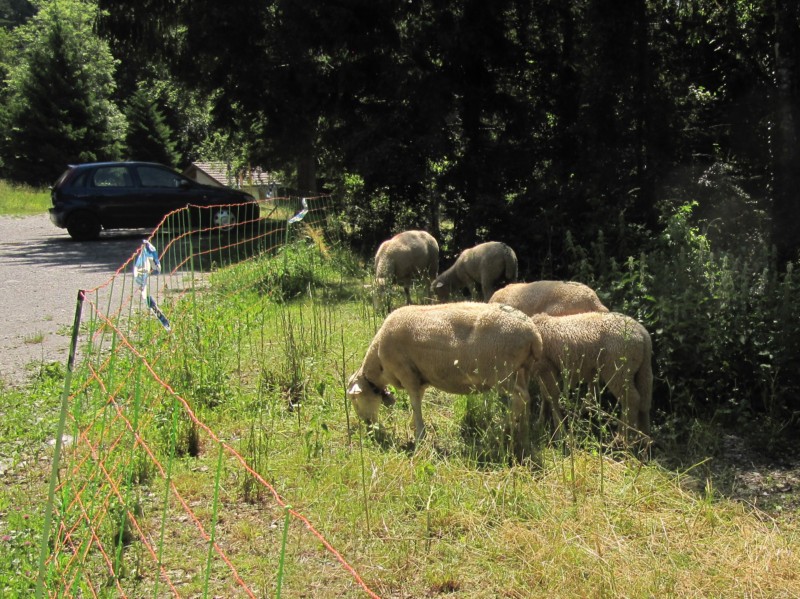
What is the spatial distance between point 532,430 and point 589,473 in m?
0.86

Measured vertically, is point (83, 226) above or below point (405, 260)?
below

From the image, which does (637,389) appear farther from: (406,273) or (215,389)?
(406,273)

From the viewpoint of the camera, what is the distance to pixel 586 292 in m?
8.19

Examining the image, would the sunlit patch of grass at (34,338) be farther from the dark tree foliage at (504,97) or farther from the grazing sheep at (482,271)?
the dark tree foliage at (504,97)

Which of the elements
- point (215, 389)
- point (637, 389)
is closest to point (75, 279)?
point (215, 389)

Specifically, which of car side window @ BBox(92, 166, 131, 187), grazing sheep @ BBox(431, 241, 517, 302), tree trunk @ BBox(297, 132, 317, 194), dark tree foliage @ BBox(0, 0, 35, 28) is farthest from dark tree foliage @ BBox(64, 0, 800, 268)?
dark tree foliage @ BBox(0, 0, 35, 28)

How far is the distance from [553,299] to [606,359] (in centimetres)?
135

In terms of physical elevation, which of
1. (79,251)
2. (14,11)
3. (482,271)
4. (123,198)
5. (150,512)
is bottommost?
(150,512)

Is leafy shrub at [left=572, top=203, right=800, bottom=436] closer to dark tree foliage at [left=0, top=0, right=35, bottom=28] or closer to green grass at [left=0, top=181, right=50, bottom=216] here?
green grass at [left=0, top=181, right=50, bottom=216]

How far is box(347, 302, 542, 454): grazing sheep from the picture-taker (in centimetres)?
668

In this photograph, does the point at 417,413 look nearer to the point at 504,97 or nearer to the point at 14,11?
the point at 504,97

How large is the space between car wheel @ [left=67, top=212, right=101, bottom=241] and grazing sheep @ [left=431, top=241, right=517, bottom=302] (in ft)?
37.7

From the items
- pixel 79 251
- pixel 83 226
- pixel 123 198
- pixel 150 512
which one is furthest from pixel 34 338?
pixel 83 226

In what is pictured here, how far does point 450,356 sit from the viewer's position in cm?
680
